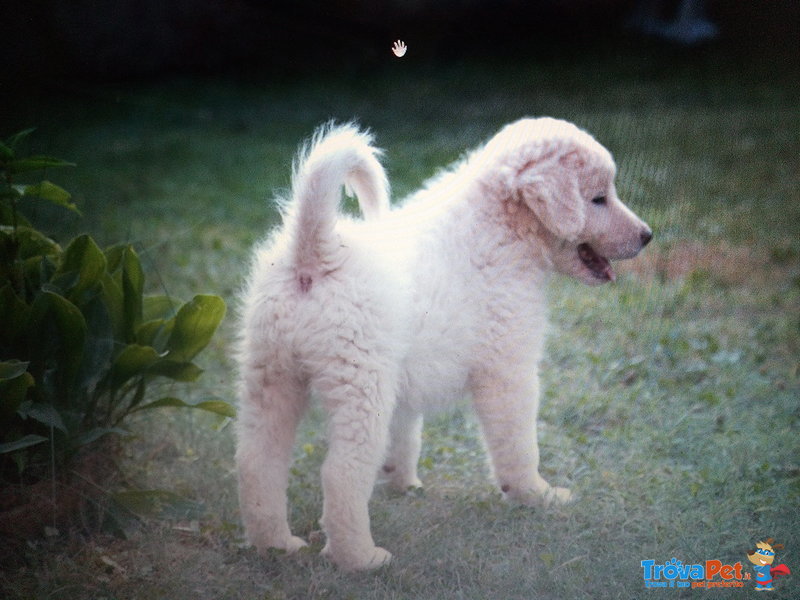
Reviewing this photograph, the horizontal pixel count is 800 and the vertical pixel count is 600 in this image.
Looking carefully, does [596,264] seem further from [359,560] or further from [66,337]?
[66,337]

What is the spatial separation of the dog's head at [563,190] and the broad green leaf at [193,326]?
96 centimetres

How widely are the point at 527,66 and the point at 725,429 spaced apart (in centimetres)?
148

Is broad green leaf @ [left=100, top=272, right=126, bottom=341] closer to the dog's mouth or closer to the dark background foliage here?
the dark background foliage

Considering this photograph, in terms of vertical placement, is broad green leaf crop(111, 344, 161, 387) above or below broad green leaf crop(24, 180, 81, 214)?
below

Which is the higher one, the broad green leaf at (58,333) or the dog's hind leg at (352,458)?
the broad green leaf at (58,333)

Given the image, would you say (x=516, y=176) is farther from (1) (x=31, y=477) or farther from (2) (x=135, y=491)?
(1) (x=31, y=477)

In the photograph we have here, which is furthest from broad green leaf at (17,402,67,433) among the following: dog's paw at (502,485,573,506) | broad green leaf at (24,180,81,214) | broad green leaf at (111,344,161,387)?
dog's paw at (502,485,573,506)

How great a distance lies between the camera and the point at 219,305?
278 cm

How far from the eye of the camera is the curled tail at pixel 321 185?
2.22m

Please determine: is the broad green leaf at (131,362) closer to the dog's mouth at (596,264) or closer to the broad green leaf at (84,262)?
the broad green leaf at (84,262)

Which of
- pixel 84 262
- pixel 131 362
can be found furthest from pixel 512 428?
pixel 84 262

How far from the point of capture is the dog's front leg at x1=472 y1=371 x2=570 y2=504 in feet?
8.41

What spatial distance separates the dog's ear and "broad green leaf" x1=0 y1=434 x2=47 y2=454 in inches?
58.9

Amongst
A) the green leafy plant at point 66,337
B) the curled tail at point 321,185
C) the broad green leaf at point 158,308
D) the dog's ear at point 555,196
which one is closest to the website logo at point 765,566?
the dog's ear at point 555,196
